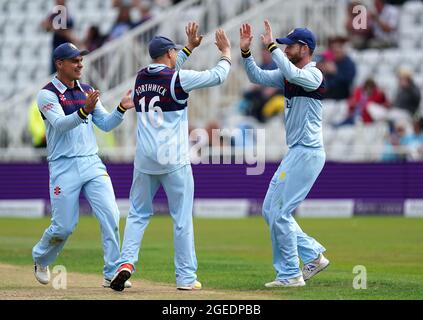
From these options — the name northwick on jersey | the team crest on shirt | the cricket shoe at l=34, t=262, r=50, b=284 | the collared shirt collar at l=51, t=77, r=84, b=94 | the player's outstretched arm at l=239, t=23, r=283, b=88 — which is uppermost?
the player's outstretched arm at l=239, t=23, r=283, b=88

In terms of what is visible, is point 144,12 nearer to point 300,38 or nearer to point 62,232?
point 300,38

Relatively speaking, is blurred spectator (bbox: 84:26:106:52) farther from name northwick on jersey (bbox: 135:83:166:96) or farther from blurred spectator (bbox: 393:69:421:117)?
name northwick on jersey (bbox: 135:83:166:96)

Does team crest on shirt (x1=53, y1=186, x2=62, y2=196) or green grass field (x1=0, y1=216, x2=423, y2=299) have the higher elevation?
team crest on shirt (x1=53, y1=186, x2=62, y2=196)

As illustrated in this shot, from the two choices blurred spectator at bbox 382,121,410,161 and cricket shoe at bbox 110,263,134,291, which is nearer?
cricket shoe at bbox 110,263,134,291

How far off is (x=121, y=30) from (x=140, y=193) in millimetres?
16182

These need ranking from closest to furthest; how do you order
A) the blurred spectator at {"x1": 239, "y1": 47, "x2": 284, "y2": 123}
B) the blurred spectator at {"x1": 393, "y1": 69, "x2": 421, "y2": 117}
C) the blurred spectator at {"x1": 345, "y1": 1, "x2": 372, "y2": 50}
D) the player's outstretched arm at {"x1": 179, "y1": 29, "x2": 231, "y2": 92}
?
1. the player's outstretched arm at {"x1": 179, "y1": 29, "x2": 231, "y2": 92}
2. the blurred spectator at {"x1": 393, "y1": 69, "x2": 421, "y2": 117}
3. the blurred spectator at {"x1": 239, "y1": 47, "x2": 284, "y2": 123}
4. the blurred spectator at {"x1": 345, "y1": 1, "x2": 372, "y2": 50}

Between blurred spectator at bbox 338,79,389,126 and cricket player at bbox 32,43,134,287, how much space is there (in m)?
13.4

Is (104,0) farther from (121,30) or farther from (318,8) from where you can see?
(318,8)

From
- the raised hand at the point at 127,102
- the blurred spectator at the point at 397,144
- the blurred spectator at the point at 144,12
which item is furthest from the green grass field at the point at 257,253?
the blurred spectator at the point at 144,12

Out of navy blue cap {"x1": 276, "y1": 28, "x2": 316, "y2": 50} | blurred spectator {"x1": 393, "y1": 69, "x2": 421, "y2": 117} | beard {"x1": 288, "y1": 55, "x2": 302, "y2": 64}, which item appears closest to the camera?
navy blue cap {"x1": 276, "y1": 28, "x2": 316, "y2": 50}

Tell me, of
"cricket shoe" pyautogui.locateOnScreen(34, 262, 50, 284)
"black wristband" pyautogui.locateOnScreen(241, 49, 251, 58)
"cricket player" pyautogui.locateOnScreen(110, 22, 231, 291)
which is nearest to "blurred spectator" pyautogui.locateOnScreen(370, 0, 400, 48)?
"black wristband" pyautogui.locateOnScreen(241, 49, 251, 58)

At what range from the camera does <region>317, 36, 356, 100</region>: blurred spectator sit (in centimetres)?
2508

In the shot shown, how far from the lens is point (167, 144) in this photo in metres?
11.6
